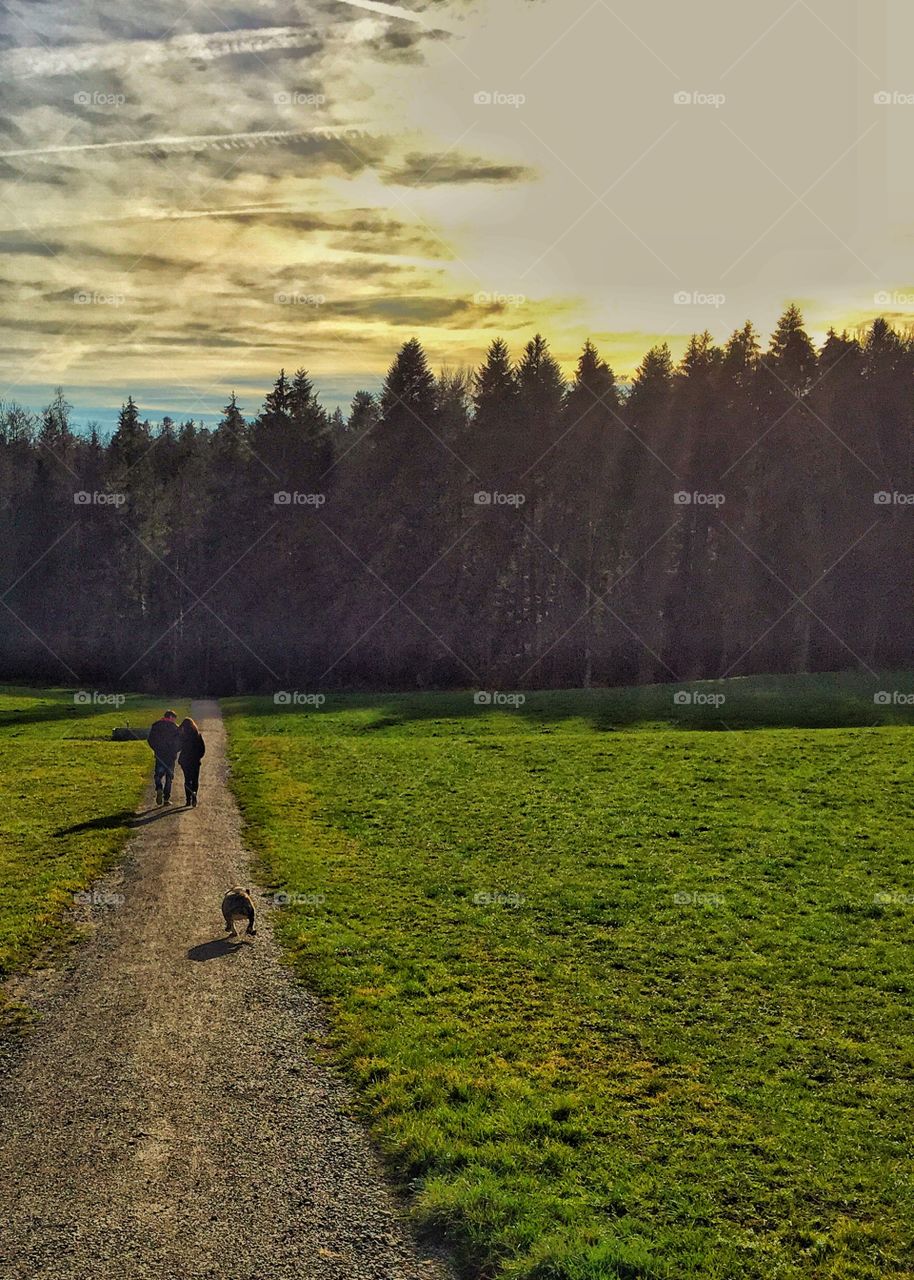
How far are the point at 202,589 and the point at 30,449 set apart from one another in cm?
4310

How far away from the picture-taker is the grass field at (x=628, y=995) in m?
8.00

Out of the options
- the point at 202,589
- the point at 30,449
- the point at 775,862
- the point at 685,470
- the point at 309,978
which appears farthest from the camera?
the point at 30,449

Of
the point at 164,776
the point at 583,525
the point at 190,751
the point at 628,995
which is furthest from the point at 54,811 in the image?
the point at 583,525

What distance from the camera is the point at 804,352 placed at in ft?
227

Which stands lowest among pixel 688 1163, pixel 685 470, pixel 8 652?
pixel 688 1163

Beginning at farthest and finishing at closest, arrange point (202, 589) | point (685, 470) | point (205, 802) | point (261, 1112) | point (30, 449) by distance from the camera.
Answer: point (30, 449), point (202, 589), point (685, 470), point (205, 802), point (261, 1112)

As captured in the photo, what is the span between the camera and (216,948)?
579 inches

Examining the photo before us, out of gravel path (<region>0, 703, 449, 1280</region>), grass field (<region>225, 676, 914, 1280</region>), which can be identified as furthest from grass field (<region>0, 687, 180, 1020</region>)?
grass field (<region>225, 676, 914, 1280</region>)

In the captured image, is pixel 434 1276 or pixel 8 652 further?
pixel 8 652

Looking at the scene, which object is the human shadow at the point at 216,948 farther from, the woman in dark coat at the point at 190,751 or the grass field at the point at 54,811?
the woman in dark coat at the point at 190,751

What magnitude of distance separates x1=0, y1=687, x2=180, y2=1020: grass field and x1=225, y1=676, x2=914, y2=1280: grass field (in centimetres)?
404

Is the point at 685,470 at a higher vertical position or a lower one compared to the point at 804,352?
lower

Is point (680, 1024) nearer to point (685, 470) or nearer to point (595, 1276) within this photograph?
point (595, 1276)

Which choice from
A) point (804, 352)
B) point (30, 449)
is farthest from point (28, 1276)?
point (30, 449)
